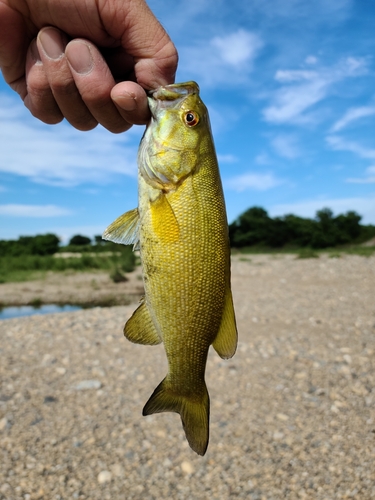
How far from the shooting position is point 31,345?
10.8 metres

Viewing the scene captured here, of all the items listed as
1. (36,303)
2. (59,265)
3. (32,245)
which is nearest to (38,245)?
(32,245)

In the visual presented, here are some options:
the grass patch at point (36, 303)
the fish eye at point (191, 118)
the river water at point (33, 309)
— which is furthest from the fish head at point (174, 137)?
the grass patch at point (36, 303)

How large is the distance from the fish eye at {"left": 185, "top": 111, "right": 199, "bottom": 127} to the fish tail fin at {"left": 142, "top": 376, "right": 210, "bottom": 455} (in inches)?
56.5

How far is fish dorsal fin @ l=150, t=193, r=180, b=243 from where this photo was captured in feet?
7.50

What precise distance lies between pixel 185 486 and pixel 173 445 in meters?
0.84

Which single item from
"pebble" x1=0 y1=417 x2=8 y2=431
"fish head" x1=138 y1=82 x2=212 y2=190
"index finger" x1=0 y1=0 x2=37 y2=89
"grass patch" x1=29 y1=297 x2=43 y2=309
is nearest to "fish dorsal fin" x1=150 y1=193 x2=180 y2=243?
"fish head" x1=138 y1=82 x2=212 y2=190

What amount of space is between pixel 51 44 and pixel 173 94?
2.91 ft

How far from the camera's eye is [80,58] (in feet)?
8.60

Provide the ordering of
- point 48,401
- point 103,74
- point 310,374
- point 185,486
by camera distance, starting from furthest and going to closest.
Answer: point 310,374
point 48,401
point 185,486
point 103,74

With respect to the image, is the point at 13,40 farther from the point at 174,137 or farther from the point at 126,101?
the point at 174,137

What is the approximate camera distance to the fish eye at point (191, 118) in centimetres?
243

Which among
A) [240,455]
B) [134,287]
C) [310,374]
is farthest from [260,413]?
[134,287]

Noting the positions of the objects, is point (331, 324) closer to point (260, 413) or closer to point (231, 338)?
point (260, 413)

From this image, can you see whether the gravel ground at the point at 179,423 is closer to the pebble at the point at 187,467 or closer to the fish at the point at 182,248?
the pebble at the point at 187,467
